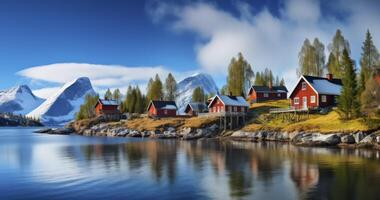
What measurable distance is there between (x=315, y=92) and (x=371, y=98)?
18789mm

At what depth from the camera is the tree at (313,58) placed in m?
99.6

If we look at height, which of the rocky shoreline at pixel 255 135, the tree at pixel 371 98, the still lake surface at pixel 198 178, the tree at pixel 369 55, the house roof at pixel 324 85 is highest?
the tree at pixel 369 55

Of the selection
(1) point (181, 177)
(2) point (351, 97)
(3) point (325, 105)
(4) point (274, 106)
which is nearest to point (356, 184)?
(1) point (181, 177)

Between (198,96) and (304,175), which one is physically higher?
(198,96)

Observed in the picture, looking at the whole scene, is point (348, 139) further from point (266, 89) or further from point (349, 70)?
point (266, 89)

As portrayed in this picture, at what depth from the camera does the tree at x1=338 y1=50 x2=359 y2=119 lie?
62062 mm

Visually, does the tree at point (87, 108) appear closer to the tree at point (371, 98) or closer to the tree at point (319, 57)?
the tree at point (319, 57)

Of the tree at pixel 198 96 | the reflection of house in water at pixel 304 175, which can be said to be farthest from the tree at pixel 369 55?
the tree at pixel 198 96

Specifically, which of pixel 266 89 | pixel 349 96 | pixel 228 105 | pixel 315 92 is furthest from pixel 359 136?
pixel 266 89

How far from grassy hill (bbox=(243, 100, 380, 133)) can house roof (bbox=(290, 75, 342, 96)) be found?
Answer: 5.54 metres

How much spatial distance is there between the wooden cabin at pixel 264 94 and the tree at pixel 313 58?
1719cm

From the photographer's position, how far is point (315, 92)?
77125 mm

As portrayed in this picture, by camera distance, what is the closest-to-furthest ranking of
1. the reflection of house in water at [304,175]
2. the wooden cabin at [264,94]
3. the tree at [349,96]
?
the reflection of house in water at [304,175] < the tree at [349,96] < the wooden cabin at [264,94]

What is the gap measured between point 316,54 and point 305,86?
79.1 feet
